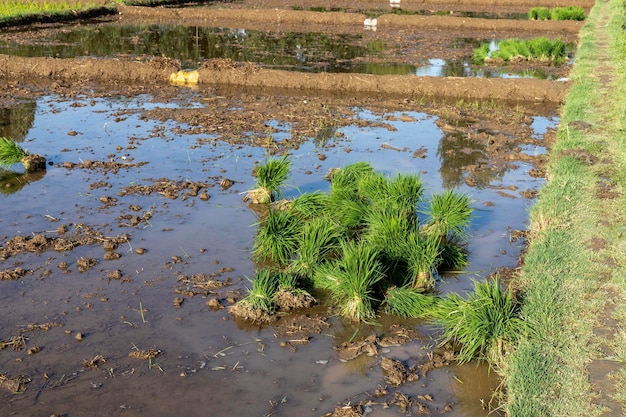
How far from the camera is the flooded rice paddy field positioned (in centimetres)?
443

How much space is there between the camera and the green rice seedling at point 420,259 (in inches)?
229

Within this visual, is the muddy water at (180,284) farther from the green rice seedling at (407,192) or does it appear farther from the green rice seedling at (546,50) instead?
the green rice seedling at (546,50)

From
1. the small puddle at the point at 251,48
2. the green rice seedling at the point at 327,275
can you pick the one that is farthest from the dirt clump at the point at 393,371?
the small puddle at the point at 251,48

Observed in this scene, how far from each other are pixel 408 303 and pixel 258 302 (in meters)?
1.23

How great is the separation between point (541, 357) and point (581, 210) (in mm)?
2981

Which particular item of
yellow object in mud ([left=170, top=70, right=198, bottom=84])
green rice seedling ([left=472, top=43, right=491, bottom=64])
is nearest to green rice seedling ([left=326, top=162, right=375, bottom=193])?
yellow object in mud ([left=170, top=70, right=198, bottom=84])

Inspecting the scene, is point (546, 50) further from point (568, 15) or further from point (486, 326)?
point (486, 326)

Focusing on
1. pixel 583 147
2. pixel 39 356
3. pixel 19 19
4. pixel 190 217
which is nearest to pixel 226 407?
pixel 39 356

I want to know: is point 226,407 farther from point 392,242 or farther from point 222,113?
point 222,113

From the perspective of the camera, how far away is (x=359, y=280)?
206 inches

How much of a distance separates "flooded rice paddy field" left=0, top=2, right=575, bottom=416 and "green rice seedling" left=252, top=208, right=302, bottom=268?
0.23 meters

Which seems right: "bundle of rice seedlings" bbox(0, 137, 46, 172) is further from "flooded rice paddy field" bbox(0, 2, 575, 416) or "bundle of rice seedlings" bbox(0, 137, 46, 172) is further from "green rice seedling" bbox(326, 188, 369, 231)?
"green rice seedling" bbox(326, 188, 369, 231)

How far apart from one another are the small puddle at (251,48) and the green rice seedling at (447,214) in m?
9.29

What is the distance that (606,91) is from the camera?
12.5m
